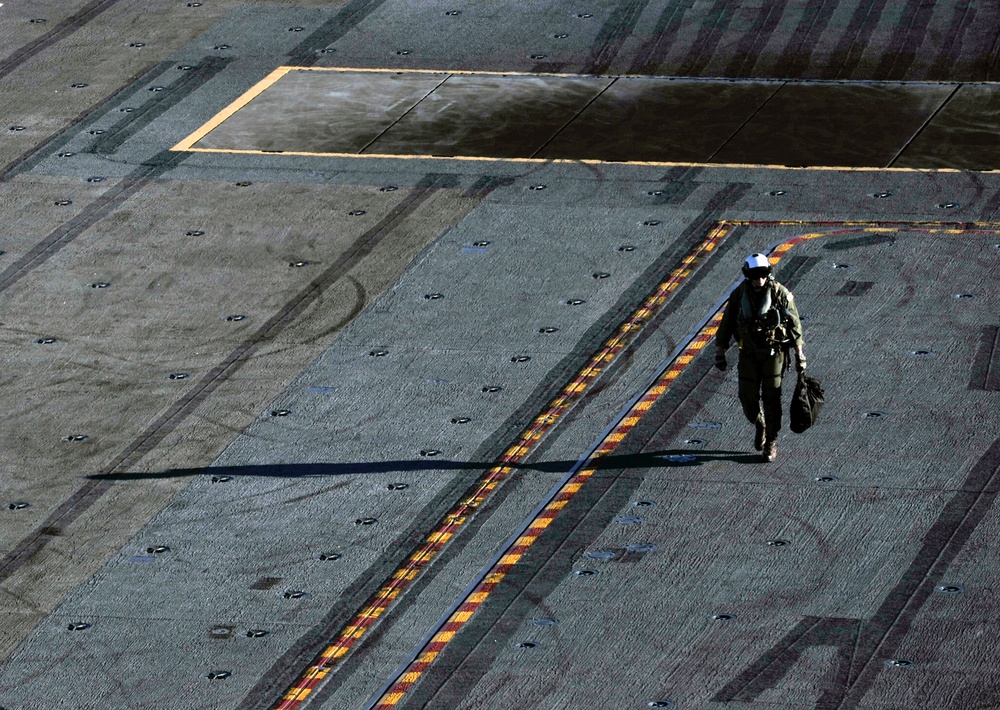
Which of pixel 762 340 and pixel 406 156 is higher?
pixel 762 340

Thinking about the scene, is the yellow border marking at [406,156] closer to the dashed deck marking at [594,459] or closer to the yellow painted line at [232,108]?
the yellow painted line at [232,108]

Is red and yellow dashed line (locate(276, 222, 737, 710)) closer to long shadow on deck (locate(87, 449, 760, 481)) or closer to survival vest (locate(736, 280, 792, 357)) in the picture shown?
long shadow on deck (locate(87, 449, 760, 481))

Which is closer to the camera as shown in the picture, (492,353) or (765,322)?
(765,322)

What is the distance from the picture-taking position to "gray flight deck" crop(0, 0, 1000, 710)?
15.6 m

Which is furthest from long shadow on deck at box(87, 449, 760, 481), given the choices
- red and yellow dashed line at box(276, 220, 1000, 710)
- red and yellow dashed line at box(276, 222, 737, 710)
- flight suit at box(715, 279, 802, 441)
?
flight suit at box(715, 279, 802, 441)

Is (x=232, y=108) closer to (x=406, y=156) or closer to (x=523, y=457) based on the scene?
(x=406, y=156)

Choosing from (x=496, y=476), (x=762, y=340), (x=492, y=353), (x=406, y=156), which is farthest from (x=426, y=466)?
(x=406, y=156)

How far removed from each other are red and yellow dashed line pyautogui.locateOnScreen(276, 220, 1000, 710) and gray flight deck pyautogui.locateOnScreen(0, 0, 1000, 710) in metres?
0.07

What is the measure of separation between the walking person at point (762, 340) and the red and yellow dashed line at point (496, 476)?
6.75 ft

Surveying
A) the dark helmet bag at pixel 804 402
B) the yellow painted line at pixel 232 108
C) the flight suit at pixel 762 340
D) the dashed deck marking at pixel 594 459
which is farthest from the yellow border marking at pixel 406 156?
the dark helmet bag at pixel 804 402

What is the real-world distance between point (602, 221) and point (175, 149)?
21.0ft

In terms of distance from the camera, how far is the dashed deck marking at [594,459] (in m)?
15.3

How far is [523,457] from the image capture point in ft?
60.1

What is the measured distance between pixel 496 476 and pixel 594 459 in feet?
3.03
